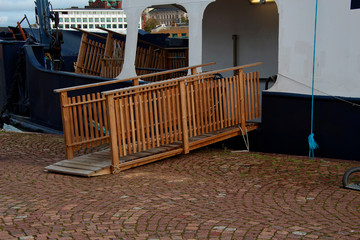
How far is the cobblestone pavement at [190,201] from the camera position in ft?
18.0

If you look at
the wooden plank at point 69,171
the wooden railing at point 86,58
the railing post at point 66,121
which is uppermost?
the wooden railing at point 86,58

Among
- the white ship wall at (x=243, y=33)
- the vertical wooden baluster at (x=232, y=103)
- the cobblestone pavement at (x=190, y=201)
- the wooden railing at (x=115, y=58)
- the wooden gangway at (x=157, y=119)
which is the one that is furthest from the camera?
the wooden railing at (x=115, y=58)

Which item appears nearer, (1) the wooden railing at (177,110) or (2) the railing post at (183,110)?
(1) the wooden railing at (177,110)

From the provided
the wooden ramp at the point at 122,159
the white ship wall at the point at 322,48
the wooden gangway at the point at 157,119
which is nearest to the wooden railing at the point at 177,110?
the wooden gangway at the point at 157,119

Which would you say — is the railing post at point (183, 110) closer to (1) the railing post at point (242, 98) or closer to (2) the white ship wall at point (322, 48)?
(1) the railing post at point (242, 98)

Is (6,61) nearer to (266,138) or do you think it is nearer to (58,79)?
(58,79)

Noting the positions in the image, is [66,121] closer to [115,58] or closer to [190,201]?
[190,201]

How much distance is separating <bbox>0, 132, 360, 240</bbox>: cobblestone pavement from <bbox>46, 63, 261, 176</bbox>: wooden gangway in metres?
0.29

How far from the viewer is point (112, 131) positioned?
827 centimetres

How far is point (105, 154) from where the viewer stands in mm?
9242

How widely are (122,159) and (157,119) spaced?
944 millimetres

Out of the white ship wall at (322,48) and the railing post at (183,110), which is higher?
the white ship wall at (322,48)

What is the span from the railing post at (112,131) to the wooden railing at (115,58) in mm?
6048

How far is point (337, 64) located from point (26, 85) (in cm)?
1117
